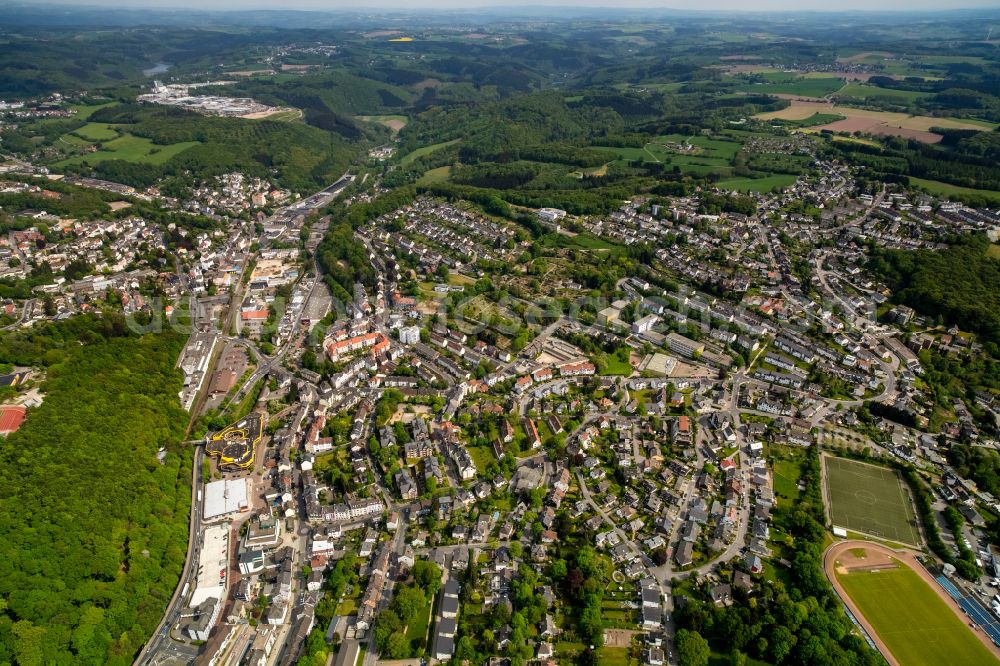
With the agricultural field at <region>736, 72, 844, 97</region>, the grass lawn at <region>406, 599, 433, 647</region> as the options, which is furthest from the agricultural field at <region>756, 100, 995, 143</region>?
the grass lawn at <region>406, 599, 433, 647</region>

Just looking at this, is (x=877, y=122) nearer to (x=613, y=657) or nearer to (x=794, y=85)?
(x=794, y=85)

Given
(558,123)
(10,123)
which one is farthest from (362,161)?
(10,123)

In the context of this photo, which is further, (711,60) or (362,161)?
(711,60)

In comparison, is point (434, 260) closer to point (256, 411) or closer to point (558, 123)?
point (256, 411)

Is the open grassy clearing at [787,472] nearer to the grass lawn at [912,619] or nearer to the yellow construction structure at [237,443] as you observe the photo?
the grass lawn at [912,619]

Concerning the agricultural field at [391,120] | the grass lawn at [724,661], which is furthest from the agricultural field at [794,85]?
the grass lawn at [724,661]

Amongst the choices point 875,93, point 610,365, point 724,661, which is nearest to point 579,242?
point 610,365

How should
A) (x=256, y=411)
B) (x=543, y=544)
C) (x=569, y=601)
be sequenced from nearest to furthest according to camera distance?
(x=569, y=601)
(x=543, y=544)
(x=256, y=411)
